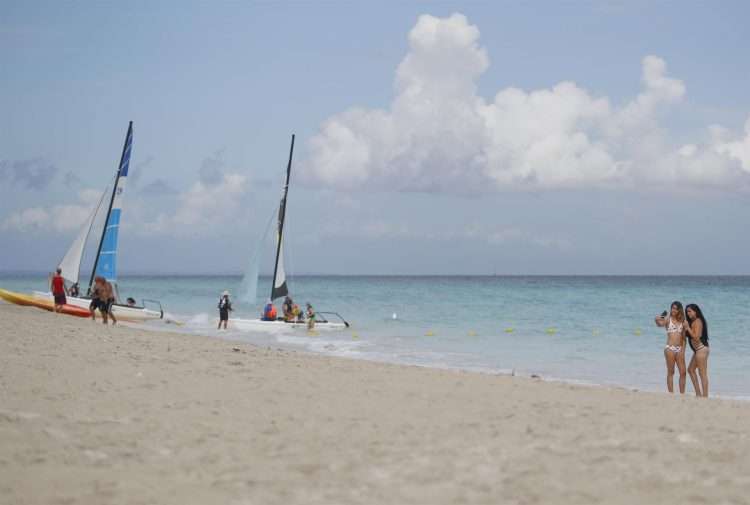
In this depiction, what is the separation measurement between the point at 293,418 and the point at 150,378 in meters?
2.96

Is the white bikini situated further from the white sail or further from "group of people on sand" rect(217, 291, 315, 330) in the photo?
the white sail

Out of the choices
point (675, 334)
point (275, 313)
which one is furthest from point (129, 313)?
point (675, 334)

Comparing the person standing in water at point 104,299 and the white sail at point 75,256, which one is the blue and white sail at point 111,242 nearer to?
the white sail at point 75,256

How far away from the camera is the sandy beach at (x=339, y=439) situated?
590cm

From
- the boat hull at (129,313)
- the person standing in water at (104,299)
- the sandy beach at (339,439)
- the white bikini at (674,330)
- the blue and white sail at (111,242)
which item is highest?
the blue and white sail at (111,242)

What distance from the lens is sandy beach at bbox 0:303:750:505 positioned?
19.4ft

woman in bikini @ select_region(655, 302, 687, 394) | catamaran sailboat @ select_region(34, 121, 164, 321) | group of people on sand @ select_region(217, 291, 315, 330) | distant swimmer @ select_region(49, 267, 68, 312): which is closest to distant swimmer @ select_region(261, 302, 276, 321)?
group of people on sand @ select_region(217, 291, 315, 330)

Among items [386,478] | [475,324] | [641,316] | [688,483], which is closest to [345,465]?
[386,478]

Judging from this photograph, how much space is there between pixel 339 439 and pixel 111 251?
2850 centimetres

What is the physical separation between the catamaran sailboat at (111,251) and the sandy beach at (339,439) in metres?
21.0

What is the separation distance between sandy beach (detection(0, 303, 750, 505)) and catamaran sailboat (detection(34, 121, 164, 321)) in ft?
68.9

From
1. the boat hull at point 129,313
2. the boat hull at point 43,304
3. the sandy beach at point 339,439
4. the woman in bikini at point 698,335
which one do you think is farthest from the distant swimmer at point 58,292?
the woman in bikini at point 698,335

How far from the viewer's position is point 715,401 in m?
11.1

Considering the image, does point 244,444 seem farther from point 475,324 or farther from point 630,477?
point 475,324
